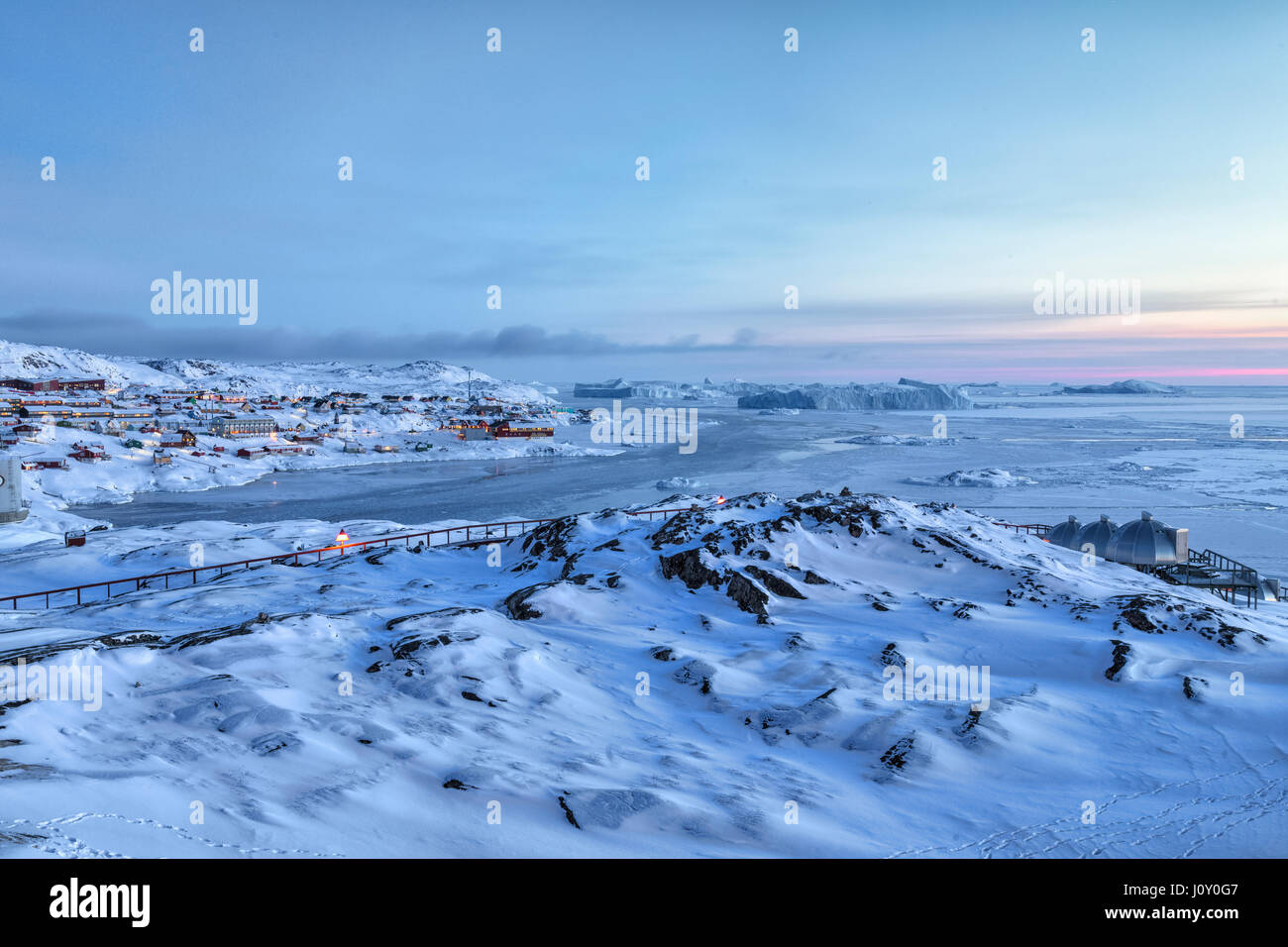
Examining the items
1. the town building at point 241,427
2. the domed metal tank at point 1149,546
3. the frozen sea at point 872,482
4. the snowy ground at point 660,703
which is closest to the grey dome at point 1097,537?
the domed metal tank at point 1149,546

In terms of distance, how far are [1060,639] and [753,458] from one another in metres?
59.4

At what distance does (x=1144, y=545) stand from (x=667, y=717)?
2014 centimetres

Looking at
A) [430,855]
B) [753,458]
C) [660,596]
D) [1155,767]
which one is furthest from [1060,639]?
[753,458]

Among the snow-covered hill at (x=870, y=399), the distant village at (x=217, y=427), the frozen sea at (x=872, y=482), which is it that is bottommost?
the frozen sea at (x=872, y=482)

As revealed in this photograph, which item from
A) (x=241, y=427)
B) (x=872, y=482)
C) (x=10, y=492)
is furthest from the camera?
(x=241, y=427)

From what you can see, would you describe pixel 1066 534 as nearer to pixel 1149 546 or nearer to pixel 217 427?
pixel 1149 546

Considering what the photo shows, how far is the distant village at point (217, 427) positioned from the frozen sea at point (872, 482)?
38.9ft

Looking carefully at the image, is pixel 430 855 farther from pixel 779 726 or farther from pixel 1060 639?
pixel 1060 639

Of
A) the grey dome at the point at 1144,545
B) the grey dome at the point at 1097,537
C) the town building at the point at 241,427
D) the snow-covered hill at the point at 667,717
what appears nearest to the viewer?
the snow-covered hill at the point at 667,717

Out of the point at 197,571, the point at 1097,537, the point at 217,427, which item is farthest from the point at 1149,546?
the point at 217,427

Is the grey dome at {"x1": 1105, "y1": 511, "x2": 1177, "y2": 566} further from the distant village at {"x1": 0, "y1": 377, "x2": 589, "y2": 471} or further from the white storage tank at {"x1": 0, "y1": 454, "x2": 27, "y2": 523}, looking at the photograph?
the distant village at {"x1": 0, "y1": 377, "x2": 589, "y2": 471}

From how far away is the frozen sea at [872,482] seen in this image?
40000mm

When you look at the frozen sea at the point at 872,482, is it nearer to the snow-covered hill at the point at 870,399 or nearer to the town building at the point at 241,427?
the town building at the point at 241,427

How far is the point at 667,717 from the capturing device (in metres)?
10.8
